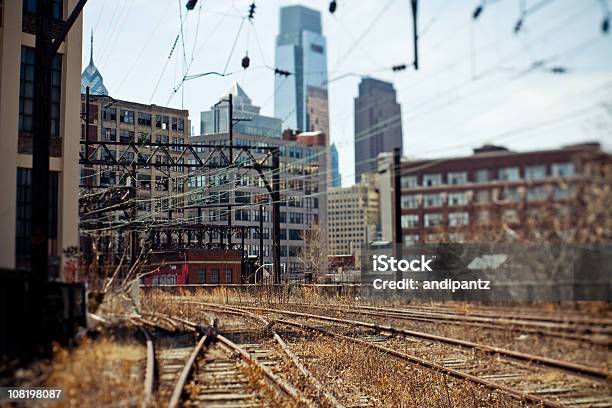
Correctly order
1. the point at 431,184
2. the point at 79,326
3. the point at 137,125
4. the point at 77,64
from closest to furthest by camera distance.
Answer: the point at 79,326 < the point at 77,64 < the point at 137,125 < the point at 431,184

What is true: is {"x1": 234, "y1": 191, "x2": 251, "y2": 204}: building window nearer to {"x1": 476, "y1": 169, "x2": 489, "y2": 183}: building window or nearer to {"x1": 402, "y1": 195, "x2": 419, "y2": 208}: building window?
{"x1": 402, "y1": 195, "x2": 419, "y2": 208}: building window

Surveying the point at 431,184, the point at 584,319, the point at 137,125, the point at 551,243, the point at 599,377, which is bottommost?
the point at 599,377

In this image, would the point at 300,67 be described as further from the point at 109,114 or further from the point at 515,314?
the point at 515,314

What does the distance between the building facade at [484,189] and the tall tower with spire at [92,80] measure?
12.5 feet

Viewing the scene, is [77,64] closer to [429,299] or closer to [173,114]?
[173,114]

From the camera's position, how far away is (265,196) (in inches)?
332

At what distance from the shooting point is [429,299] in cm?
855

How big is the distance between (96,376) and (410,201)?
472cm

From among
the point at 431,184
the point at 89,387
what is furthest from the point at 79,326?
the point at 431,184

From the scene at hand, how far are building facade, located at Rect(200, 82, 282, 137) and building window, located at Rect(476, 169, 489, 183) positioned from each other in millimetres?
2634

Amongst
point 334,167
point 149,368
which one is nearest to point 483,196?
point 334,167

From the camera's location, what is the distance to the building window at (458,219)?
7766mm

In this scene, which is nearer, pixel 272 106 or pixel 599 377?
pixel 599 377

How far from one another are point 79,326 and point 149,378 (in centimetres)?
74
